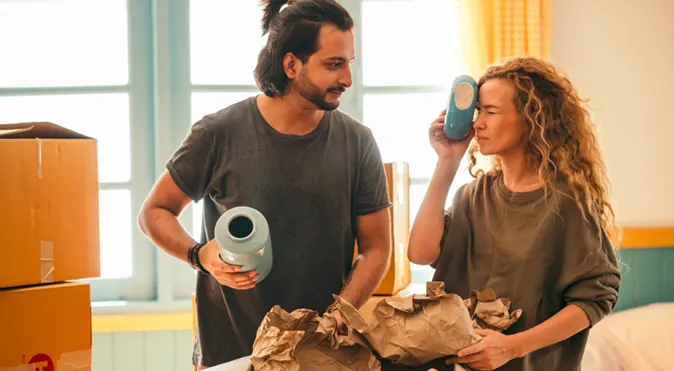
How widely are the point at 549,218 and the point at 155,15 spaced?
75.3 inches

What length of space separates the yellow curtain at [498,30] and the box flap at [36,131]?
151 centimetres

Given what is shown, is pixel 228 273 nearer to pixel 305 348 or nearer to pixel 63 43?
pixel 305 348

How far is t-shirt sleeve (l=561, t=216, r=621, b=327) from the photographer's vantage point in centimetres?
135

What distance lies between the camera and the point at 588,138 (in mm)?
1531

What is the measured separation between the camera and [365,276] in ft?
5.36

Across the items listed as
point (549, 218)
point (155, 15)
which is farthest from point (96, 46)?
point (549, 218)

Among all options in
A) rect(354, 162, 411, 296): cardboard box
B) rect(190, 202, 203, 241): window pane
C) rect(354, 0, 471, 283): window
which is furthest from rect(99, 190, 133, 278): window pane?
rect(354, 162, 411, 296): cardboard box

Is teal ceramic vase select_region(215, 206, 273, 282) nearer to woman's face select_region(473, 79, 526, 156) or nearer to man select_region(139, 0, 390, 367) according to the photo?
man select_region(139, 0, 390, 367)

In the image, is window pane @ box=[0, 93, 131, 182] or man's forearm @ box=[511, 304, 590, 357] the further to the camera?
window pane @ box=[0, 93, 131, 182]

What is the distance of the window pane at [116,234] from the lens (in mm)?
2881

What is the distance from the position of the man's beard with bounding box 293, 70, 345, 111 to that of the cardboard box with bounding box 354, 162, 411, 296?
0.55 m

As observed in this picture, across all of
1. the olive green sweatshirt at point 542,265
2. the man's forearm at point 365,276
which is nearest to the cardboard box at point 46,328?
the man's forearm at point 365,276

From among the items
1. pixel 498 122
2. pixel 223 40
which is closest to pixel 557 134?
pixel 498 122

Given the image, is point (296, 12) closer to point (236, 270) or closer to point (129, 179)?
point (236, 270)
